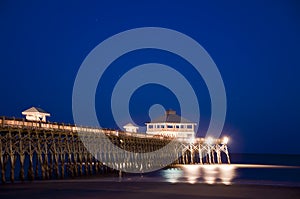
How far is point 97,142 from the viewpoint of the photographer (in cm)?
4091

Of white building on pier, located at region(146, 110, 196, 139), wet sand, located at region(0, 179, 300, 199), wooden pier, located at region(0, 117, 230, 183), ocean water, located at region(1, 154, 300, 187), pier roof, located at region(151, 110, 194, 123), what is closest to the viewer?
wet sand, located at region(0, 179, 300, 199)

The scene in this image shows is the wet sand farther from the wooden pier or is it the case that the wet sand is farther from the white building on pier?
the white building on pier

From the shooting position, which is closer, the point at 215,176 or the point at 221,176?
the point at 215,176

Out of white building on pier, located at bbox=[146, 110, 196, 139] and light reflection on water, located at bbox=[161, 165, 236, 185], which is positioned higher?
white building on pier, located at bbox=[146, 110, 196, 139]

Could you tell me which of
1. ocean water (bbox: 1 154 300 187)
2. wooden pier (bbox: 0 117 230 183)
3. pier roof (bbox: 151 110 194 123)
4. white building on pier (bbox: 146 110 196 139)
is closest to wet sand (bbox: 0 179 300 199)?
ocean water (bbox: 1 154 300 187)

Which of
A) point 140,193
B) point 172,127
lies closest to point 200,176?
point 140,193

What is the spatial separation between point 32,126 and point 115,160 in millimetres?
17102

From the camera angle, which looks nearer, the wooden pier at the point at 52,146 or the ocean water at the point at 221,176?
the wooden pier at the point at 52,146

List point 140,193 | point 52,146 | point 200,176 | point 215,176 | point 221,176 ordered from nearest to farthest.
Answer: point 140,193 < point 52,146 < point 200,176 < point 215,176 < point 221,176

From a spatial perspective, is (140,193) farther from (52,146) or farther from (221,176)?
(221,176)

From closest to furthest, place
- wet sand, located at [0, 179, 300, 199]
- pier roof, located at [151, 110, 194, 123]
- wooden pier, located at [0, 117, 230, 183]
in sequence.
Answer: wet sand, located at [0, 179, 300, 199], wooden pier, located at [0, 117, 230, 183], pier roof, located at [151, 110, 194, 123]

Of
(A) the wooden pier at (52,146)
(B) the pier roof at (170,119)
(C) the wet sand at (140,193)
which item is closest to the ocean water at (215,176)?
(A) the wooden pier at (52,146)

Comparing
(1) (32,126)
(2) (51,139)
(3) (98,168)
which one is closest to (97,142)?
(3) (98,168)

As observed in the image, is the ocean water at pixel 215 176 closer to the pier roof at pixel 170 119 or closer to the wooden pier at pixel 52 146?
the wooden pier at pixel 52 146
